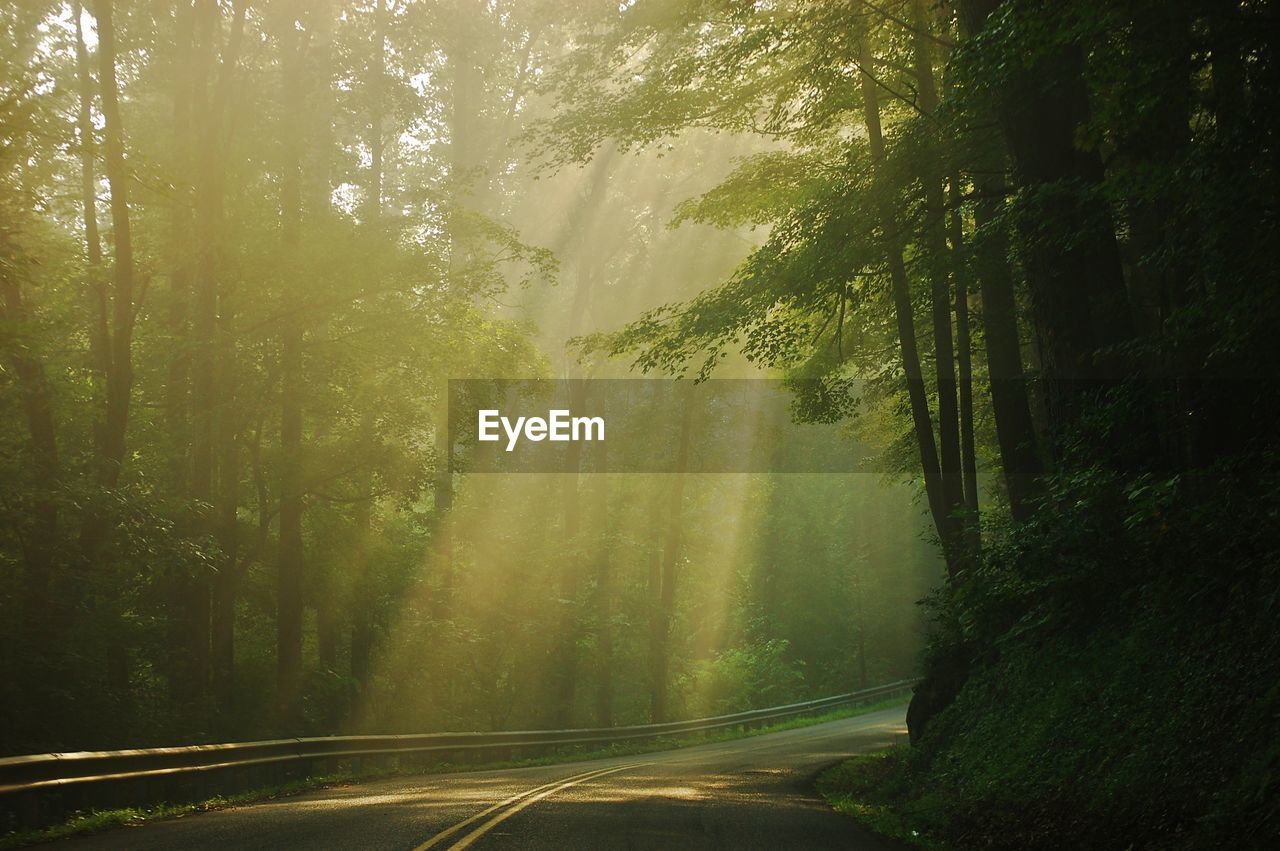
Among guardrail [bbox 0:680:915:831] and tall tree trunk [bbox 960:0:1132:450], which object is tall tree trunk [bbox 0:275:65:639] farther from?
tall tree trunk [bbox 960:0:1132:450]

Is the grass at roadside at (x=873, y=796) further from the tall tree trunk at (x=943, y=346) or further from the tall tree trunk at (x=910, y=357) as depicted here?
the tall tree trunk at (x=910, y=357)

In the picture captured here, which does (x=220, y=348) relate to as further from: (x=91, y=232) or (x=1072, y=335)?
(x=1072, y=335)

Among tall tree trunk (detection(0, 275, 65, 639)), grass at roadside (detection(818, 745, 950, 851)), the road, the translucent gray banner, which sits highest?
the translucent gray banner

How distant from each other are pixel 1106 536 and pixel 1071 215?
3513mm

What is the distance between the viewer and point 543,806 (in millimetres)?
11266

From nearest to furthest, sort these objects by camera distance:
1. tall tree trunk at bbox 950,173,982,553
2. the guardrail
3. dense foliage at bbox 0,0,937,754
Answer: the guardrail < tall tree trunk at bbox 950,173,982,553 < dense foliage at bbox 0,0,937,754

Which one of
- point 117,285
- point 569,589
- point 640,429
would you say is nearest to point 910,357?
point 117,285

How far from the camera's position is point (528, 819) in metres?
9.99

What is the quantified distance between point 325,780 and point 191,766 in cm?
446

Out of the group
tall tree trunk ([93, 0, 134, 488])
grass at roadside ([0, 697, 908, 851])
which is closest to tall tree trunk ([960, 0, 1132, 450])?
grass at roadside ([0, 697, 908, 851])

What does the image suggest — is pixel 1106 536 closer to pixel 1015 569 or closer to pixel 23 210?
pixel 1015 569

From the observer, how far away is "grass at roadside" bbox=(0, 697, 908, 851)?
Result: 380 inches

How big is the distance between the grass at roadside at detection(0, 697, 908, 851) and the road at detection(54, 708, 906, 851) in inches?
14.8

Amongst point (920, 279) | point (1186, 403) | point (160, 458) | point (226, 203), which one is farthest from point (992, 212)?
point (160, 458)
